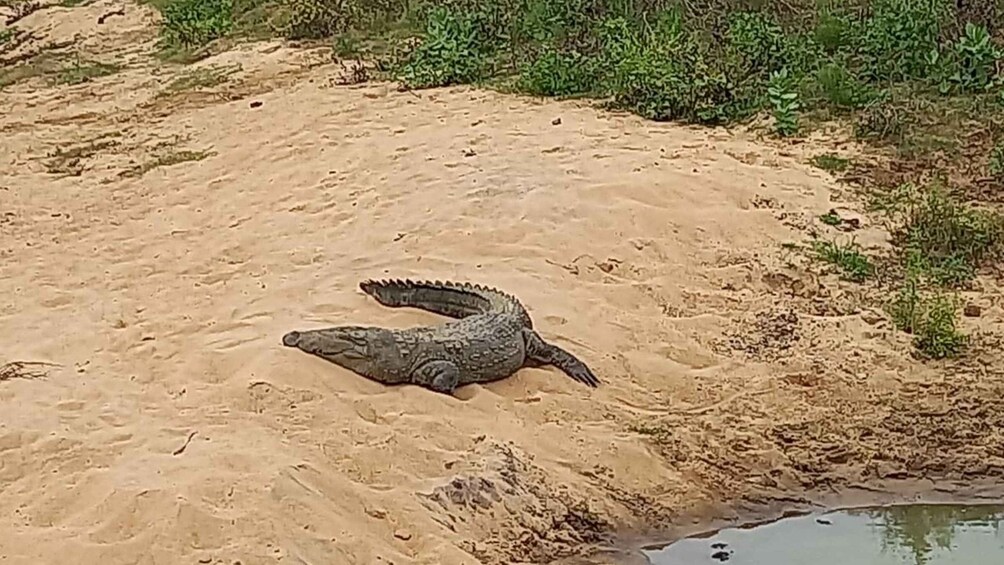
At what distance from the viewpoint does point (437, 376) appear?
6.12m

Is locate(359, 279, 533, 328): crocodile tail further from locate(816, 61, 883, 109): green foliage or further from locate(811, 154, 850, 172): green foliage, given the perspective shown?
locate(816, 61, 883, 109): green foliage

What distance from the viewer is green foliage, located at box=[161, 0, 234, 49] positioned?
1481cm

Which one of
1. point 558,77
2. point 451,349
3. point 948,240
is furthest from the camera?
point 558,77

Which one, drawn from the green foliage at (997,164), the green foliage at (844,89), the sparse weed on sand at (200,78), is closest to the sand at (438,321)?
the green foliage at (844,89)

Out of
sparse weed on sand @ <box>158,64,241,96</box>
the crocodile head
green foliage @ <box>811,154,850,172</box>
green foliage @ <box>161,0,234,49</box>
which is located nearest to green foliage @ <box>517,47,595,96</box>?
green foliage @ <box>811,154,850,172</box>

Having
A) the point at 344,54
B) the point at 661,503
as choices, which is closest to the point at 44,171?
the point at 344,54

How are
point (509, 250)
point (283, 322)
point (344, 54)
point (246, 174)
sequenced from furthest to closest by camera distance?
point (344, 54) → point (246, 174) → point (509, 250) → point (283, 322)

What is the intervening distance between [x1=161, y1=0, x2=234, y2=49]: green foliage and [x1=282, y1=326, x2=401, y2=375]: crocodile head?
29.9 ft

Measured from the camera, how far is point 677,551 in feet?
17.6

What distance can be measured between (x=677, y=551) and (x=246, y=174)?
534 cm

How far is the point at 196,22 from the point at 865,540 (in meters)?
11.3

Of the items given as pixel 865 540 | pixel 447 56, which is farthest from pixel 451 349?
pixel 447 56

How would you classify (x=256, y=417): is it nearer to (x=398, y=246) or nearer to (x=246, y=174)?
(x=398, y=246)

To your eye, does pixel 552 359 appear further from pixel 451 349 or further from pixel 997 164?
pixel 997 164
